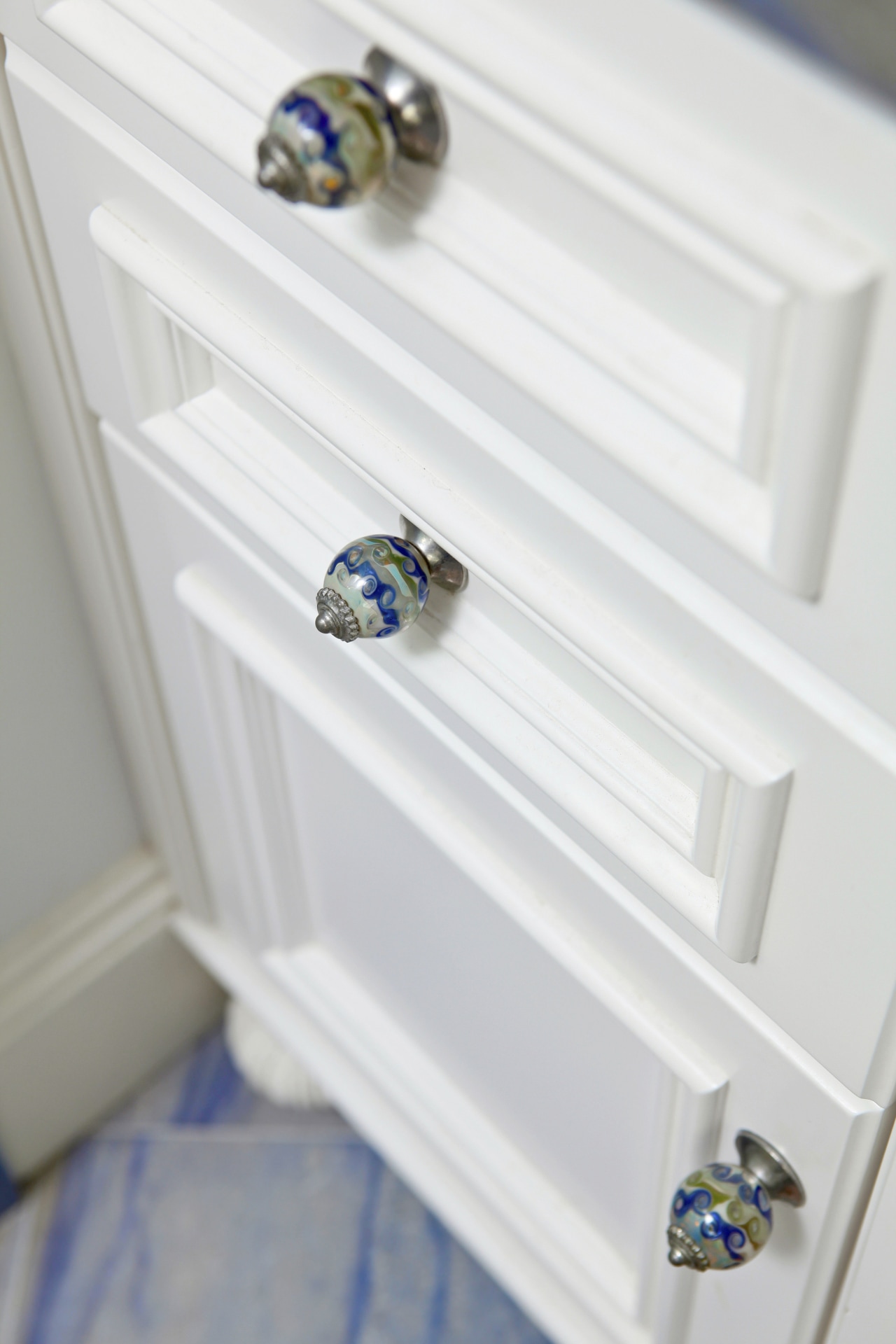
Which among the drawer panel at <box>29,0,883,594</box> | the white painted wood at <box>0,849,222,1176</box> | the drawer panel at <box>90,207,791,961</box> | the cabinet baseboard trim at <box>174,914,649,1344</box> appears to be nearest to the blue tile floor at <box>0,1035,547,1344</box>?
the white painted wood at <box>0,849,222,1176</box>

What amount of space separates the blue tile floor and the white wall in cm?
25

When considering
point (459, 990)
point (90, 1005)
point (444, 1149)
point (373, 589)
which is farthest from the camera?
point (90, 1005)

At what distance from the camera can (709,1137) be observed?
1.65 feet

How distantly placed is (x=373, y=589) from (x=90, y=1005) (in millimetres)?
583

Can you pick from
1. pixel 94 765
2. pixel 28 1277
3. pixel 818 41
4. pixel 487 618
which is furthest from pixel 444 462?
pixel 28 1277

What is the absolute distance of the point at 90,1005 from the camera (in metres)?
0.91

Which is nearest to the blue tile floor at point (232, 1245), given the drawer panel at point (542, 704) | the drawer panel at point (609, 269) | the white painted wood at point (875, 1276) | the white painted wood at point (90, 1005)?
the white painted wood at point (90, 1005)

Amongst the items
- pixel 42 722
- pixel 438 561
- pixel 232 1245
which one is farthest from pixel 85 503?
pixel 232 1245

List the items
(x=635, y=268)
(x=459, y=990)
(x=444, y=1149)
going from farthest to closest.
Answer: (x=444, y=1149)
(x=459, y=990)
(x=635, y=268)

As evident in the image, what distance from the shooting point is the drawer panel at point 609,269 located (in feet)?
0.88

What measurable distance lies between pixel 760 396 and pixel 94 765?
59 cm

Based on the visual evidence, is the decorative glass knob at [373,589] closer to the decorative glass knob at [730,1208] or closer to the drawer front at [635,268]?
the drawer front at [635,268]

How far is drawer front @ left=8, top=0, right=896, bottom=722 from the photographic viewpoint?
0.86 ft

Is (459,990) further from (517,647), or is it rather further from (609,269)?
(609,269)
